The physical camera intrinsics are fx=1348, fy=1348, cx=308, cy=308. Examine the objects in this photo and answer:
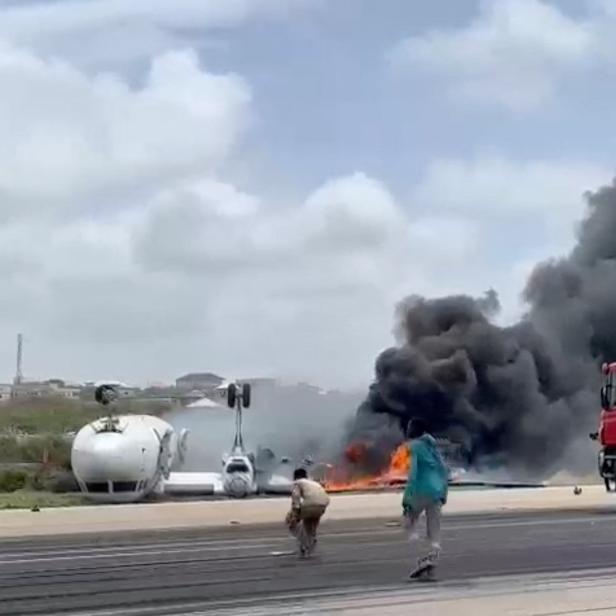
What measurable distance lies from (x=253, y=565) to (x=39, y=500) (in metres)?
19.7

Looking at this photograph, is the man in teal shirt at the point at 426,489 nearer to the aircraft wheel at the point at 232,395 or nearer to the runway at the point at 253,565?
the runway at the point at 253,565

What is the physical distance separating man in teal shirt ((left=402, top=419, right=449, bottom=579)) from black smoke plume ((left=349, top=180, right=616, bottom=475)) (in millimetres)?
41737

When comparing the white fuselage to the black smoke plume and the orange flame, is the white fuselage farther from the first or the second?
the black smoke plume

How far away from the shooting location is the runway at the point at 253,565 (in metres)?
14.4

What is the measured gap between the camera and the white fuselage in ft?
131

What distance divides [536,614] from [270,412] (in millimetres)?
46553

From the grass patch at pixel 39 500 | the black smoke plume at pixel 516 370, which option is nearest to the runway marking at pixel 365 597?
the grass patch at pixel 39 500

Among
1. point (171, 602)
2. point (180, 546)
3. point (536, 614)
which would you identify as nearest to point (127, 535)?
point (180, 546)

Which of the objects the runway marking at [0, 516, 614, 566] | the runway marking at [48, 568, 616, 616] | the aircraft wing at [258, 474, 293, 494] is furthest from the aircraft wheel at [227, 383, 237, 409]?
the runway marking at [48, 568, 616, 616]

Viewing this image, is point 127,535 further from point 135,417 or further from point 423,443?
point 135,417

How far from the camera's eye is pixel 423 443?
53.9 feet

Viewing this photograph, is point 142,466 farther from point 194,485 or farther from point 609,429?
point 609,429

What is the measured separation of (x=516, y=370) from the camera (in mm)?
59906

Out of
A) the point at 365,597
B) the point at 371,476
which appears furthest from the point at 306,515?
the point at 371,476
